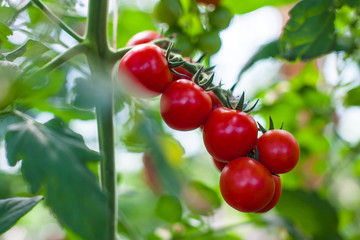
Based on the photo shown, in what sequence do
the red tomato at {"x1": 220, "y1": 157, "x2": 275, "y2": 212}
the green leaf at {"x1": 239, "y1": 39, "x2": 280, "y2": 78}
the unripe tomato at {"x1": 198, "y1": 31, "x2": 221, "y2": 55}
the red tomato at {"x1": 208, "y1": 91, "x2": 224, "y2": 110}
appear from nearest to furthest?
the red tomato at {"x1": 220, "y1": 157, "x2": 275, "y2": 212}, the red tomato at {"x1": 208, "y1": 91, "x2": 224, "y2": 110}, the unripe tomato at {"x1": 198, "y1": 31, "x2": 221, "y2": 55}, the green leaf at {"x1": 239, "y1": 39, "x2": 280, "y2": 78}

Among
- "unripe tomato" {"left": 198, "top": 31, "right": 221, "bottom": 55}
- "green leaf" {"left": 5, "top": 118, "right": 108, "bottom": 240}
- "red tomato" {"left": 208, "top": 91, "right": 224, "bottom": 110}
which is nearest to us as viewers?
"green leaf" {"left": 5, "top": 118, "right": 108, "bottom": 240}

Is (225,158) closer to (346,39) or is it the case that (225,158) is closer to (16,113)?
(16,113)

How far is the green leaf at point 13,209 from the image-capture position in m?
0.42

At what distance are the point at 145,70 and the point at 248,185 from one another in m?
0.17

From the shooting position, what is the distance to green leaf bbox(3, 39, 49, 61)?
17.8 inches

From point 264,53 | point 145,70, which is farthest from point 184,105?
point 264,53

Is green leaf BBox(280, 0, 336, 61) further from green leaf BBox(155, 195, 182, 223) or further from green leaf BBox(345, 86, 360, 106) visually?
green leaf BBox(155, 195, 182, 223)

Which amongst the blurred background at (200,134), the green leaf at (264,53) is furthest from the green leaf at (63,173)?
the green leaf at (264,53)

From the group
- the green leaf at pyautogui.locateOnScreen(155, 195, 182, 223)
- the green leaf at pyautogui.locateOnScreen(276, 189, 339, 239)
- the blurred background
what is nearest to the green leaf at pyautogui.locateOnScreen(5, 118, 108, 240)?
the blurred background

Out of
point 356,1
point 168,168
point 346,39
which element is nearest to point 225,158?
point 168,168

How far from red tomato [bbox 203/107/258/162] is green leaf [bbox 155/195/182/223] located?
29 cm

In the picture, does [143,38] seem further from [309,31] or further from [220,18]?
[309,31]

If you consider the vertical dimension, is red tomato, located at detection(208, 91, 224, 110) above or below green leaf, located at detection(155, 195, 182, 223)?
above

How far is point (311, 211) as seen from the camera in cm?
89
